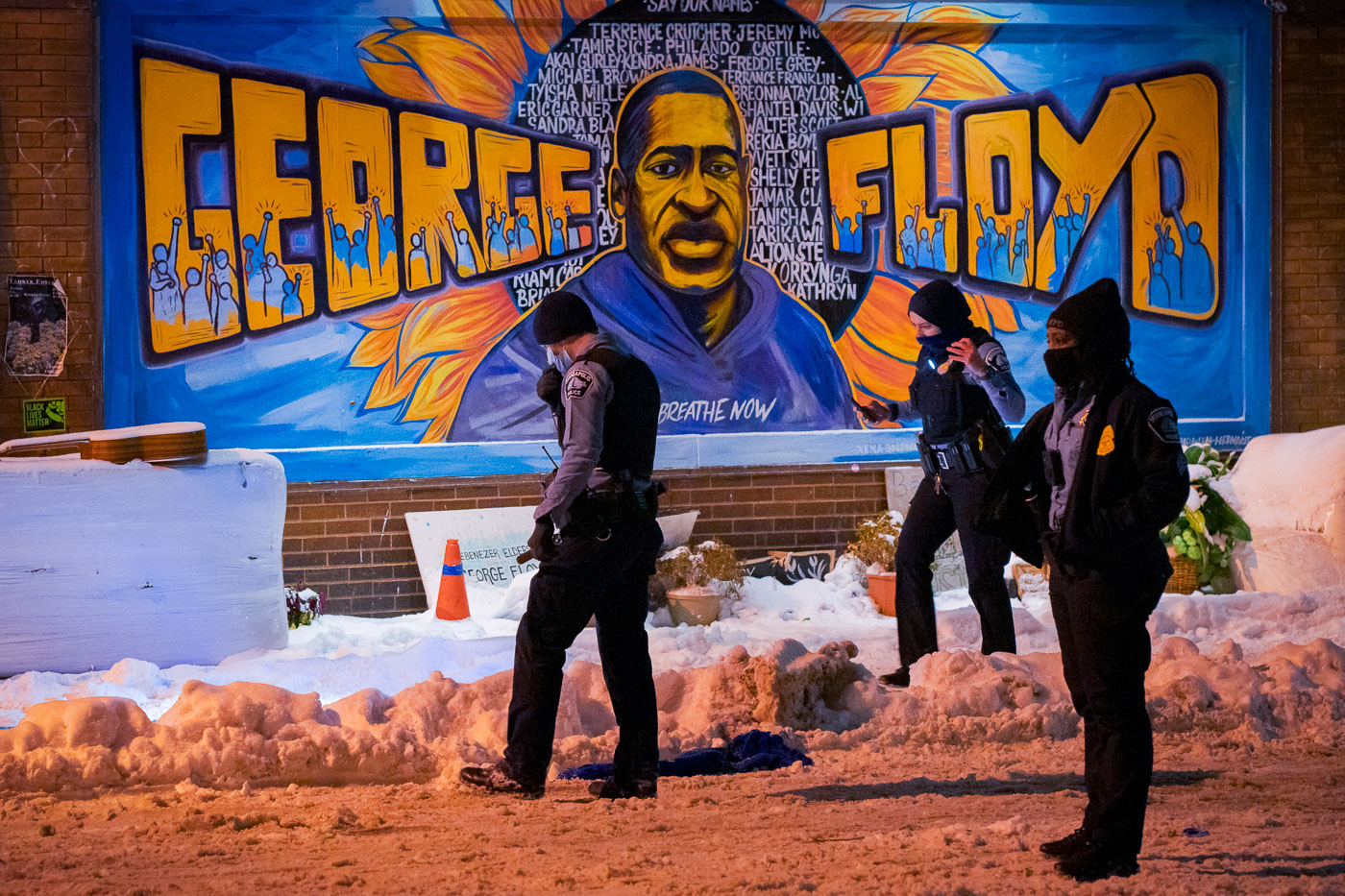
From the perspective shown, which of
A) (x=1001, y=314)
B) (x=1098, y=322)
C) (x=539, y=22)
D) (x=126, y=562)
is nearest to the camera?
(x=1098, y=322)

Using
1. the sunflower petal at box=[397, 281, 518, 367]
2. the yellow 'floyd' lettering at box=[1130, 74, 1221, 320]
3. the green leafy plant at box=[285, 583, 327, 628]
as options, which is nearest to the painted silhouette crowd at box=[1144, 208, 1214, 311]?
the yellow 'floyd' lettering at box=[1130, 74, 1221, 320]

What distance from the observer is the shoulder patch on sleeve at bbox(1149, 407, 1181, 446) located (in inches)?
150

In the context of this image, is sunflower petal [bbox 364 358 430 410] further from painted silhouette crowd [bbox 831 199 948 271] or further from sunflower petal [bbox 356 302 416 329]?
painted silhouette crowd [bbox 831 199 948 271]

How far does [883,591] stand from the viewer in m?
9.16

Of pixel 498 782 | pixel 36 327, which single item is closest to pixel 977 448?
pixel 498 782

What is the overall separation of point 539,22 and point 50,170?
3692 mm

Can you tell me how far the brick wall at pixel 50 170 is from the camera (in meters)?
8.84

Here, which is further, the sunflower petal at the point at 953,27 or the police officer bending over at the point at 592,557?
the sunflower petal at the point at 953,27

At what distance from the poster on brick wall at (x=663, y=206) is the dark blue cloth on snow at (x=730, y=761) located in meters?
4.26

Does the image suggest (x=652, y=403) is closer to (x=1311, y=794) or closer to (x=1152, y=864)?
(x=1152, y=864)

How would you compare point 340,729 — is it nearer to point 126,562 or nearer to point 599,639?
point 599,639

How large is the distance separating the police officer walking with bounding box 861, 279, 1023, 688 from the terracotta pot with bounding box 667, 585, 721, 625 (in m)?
2.37

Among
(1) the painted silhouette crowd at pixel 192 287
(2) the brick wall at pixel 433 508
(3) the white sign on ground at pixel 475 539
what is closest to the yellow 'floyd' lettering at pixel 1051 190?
(2) the brick wall at pixel 433 508

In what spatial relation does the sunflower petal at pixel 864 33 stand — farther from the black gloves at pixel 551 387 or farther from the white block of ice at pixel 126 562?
the black gloves at pixel 551 387
